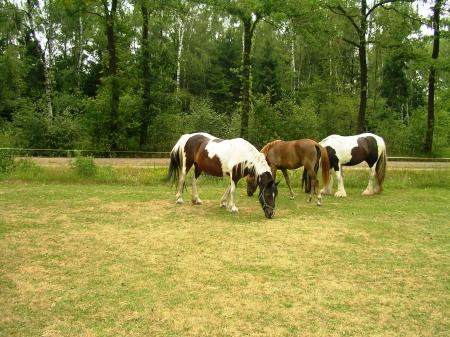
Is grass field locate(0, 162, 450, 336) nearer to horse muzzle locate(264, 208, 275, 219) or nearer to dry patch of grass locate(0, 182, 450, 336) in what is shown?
dry patch of grass locate(0, 182, 450, 336)

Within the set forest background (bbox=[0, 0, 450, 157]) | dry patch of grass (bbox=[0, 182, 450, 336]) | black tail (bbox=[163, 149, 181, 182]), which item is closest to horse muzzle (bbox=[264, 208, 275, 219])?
dry patch of grass (bbox=[0, 182, 450, 336])

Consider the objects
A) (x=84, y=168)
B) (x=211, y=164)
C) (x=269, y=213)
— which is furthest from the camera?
(x=84, y=168)

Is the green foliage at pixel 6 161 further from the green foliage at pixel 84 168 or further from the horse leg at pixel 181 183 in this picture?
the horse leg at pixel 181 183

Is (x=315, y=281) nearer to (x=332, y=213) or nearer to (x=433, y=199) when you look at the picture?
(x=332, y=213)

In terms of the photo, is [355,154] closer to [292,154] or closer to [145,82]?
[292,154]

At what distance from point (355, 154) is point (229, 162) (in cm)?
472

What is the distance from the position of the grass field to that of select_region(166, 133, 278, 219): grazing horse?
0.50m

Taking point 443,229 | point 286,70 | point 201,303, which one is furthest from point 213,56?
point 201,303

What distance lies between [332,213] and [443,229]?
7.87ft

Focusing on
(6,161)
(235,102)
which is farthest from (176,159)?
(235,102)

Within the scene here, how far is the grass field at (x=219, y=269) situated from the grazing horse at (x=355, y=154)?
1874mm

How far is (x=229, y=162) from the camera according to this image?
29.9ft

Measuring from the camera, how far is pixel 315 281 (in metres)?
5.10

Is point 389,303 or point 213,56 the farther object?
point 213,56
